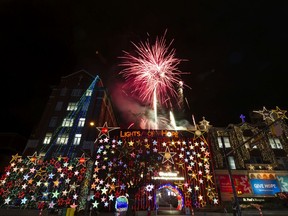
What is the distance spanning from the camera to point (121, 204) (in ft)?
88.3

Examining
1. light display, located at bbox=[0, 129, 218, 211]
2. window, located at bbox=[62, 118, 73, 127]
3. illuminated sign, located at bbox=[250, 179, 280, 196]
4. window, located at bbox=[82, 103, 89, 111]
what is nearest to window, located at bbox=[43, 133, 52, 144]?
window, located at bbox=[62, 118, 73, 127]

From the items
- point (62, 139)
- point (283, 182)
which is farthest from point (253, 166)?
point (62, 139)

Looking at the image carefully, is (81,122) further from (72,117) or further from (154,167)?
(154,167)

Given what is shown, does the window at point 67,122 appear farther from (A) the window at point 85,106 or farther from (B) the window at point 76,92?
(B) the window at point 76,92

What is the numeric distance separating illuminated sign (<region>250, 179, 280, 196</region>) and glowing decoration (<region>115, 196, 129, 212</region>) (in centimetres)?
1934

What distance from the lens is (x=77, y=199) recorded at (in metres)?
27.9

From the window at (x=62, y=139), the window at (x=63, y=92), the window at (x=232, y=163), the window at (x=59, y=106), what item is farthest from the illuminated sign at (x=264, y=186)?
the window at (x=63, y=92)

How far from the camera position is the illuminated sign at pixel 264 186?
2834 cm

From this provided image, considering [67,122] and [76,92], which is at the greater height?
[76,92]

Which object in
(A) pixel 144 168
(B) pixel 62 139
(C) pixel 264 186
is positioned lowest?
(C) pixel 264 186

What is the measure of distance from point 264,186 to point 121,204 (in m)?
21.7

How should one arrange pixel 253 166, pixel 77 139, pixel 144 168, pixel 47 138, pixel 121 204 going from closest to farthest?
pixel 144 168, pixel 121 204, pixel 253 166, pixel 77 139, pixel 47 138

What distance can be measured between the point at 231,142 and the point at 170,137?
10548 millimetres

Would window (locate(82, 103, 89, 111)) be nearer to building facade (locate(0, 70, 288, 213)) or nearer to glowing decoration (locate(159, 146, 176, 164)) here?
building facade (locate(0, 70, 288, 213))
